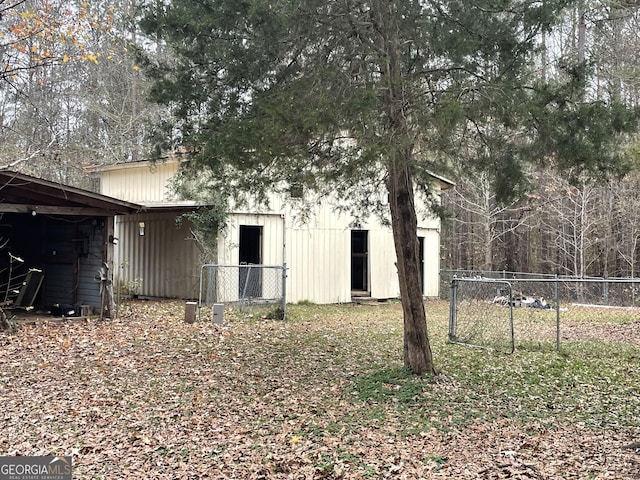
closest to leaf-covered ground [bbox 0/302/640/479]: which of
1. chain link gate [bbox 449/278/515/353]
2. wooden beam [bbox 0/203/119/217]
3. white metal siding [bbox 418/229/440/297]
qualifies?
chain link gate [bbox 449/278/515/353]

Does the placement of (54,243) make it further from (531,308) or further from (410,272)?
(531,308)

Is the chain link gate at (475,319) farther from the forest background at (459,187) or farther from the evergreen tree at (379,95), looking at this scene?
the forest background at (459,187)

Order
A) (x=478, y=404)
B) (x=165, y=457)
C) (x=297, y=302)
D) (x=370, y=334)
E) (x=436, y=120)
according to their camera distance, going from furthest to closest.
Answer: (x=297, y=302) < (x=370, y=334) < (x=478, y=404) < (x=436, y=120) < (x=165, y=457)

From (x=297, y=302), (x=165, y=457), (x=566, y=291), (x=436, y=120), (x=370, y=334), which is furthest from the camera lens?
(x=566, y=291)

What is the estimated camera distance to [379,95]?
20.1 feet

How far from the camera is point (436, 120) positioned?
556 centimetres

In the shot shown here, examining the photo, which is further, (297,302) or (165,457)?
(297,302)

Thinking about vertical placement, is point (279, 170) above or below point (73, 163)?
below

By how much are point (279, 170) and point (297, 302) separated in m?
9.41

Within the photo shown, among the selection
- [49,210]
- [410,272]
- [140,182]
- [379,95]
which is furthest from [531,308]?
[49,210]

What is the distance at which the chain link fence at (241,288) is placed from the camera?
13.6 meters

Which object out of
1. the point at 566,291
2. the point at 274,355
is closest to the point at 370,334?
the point at 274,355

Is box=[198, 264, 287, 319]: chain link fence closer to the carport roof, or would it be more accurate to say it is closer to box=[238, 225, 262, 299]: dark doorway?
box=[238, 225, 262, 299]: dark doorway

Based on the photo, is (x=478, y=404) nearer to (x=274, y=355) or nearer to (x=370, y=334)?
(x=274, y=355)
